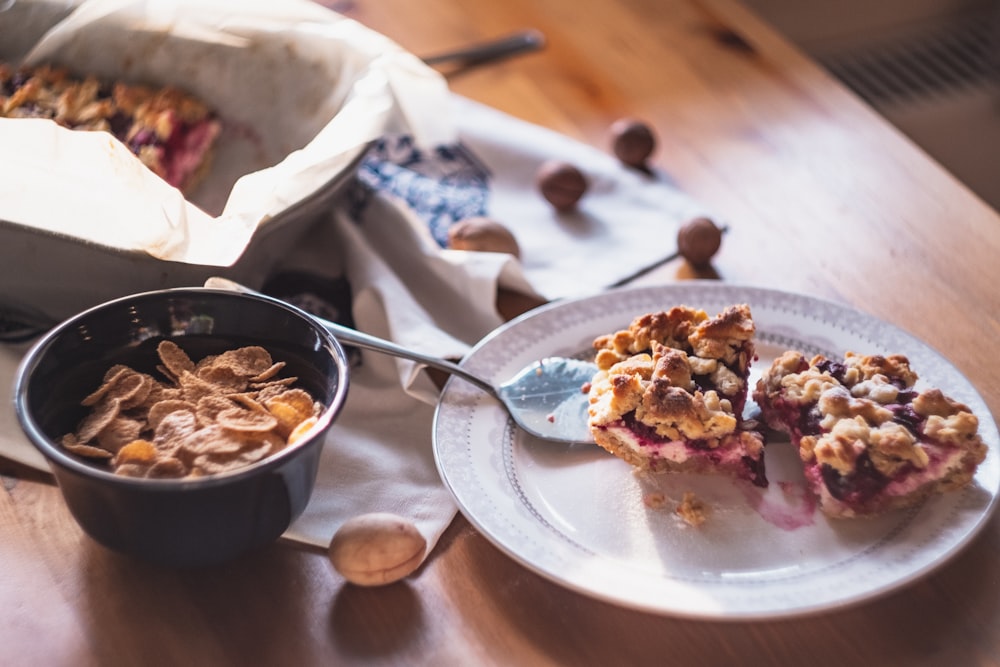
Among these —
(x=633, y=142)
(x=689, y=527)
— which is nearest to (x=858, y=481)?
(x=689, y=527)

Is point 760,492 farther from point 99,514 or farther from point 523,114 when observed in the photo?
point 523,114

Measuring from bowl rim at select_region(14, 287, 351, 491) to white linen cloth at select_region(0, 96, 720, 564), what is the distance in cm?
15

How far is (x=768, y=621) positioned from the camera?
3.05 ft

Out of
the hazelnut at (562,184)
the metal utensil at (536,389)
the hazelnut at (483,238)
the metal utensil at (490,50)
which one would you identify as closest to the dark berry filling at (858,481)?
the metal utensil at (536,389)

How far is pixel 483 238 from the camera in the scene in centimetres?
139

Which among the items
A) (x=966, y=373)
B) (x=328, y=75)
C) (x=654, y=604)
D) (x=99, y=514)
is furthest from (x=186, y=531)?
(x=966, y=373)

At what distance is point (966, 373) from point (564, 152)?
0.68 metres

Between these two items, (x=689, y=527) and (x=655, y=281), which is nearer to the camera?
(x=689, y=527)

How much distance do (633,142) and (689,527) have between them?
0.75 metres

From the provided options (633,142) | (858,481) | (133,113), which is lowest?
(133,113)

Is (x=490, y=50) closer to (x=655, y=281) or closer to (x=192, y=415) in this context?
(x=655, y=281)

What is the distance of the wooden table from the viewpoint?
913 mm

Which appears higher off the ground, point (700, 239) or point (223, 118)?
point (700, 239)

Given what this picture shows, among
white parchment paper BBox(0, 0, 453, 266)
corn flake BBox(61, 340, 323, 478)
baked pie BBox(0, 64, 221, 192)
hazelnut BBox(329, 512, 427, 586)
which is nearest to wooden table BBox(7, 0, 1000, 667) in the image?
hazelnut BBox(329, 512, 427, 586)
